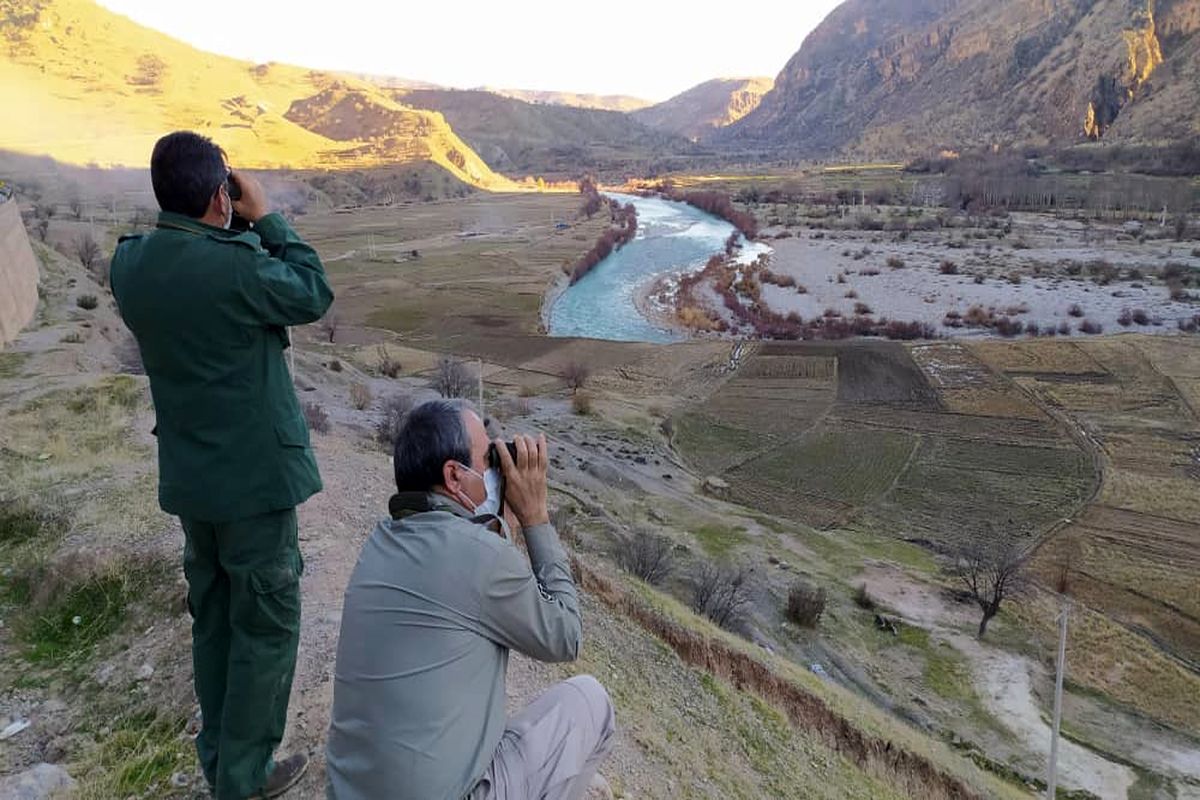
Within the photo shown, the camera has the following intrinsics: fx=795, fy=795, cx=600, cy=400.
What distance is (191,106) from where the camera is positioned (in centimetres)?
9594

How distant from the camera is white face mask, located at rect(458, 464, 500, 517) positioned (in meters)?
2.37

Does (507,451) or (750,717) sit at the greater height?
(507,451)

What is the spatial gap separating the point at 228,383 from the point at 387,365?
32235mm

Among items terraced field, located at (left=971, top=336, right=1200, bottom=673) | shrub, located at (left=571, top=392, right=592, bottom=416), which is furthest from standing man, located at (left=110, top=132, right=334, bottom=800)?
shrub, located at (left=571, top=392, right=592, bottom=416)

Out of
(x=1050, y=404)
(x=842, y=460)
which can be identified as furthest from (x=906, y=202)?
(x=842, y=460)

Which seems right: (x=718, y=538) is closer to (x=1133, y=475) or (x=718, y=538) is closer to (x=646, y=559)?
(x=646, y=559)

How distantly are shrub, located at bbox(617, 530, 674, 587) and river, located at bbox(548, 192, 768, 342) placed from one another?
2871 centimetres

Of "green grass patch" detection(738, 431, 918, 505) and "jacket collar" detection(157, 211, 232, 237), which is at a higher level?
"jacket collar" detection(157, 211, 232, 237)

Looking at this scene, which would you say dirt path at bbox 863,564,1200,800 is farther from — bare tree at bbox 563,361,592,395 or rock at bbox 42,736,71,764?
bare tree at bbox 563,361,592,395

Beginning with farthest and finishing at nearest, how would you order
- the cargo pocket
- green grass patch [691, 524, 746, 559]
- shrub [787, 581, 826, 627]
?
green grass patch [691, 524, 746, 559], shrub [787, 581, 826, 627], the cargo pocket

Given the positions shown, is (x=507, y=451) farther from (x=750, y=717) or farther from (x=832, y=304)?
(x=832, y=304)

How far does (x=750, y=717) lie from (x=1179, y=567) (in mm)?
15807

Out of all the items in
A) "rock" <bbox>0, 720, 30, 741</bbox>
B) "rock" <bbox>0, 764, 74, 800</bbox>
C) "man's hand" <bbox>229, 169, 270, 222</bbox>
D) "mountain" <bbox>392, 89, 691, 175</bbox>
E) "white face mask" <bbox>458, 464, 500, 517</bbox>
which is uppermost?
"mountain" <bbox>392, 89, 691, 175</bbox>

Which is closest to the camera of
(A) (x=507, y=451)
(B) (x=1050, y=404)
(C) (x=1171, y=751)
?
(A) (x=507, y=451)
